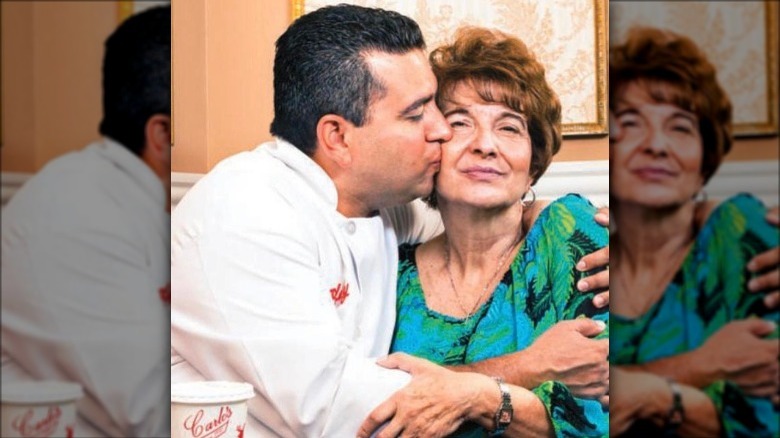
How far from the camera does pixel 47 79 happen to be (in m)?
2.36

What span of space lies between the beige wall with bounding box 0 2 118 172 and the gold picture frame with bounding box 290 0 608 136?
1.97 ft

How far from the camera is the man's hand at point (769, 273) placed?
7.88 feet

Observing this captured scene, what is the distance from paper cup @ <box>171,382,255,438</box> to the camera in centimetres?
278

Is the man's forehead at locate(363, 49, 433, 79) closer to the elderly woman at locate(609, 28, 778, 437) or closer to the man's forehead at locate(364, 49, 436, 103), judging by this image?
the man's forehead at locate(364, 49, 436, 103)

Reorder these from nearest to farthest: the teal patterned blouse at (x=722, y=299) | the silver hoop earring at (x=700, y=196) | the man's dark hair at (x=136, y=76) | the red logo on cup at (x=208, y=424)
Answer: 1. the teal patterned blouse at (x=722, y=299)
2. the silver hoop earring at (x=700, y=196)
3. the man's dark hair at (x=136, y=76)
4. the red logo on cup at (x=208, y=424)

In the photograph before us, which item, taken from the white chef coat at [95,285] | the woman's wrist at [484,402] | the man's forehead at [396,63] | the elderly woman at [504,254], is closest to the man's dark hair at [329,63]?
the man's forehead at [396,63]

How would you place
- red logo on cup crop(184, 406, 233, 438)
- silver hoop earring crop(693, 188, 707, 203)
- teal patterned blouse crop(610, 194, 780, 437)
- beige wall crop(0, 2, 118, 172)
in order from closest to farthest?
beige wall crop(0, 2, 118, 172) → teal patterned blouse crop(610, 194, 780, 437) → silver hoop earring crop(693, 188, 707, 203) → red logo on cup crop(184, 406, 233, 438)

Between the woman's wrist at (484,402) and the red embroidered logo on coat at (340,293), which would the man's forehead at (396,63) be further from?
the woman's wrist at (484,402)

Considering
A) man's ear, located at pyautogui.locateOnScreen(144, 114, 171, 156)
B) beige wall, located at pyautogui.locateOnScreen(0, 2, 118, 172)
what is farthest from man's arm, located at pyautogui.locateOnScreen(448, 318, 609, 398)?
beige wall, located at pyautogui.locateOnScreen(0, 2, 118, 172)

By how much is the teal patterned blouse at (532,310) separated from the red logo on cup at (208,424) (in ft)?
1.48

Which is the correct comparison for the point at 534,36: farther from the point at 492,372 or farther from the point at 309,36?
the point at 492,372

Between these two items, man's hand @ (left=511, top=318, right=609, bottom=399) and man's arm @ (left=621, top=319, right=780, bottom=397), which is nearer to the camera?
man's arm @ (left=621, top=319, right=780, bottom=397)

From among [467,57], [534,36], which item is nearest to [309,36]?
[467,57]

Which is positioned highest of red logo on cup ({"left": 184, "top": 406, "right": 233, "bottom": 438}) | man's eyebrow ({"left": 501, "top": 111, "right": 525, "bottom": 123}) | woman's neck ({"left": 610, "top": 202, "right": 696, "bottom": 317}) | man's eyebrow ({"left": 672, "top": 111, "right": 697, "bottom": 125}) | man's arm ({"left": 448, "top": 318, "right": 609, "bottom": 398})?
man's eyebrow ({"left": 672, "top": 111, "right": 697, "bottom": 125})
